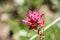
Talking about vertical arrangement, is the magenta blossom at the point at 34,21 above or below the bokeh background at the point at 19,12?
below

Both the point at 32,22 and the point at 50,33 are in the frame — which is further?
the point at 50,33

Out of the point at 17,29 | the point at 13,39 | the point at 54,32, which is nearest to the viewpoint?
the point at 54,32

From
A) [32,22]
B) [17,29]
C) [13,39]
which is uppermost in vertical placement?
[13,39]

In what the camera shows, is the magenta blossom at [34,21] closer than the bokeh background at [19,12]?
Yes

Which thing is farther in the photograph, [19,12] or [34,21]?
[19,12]

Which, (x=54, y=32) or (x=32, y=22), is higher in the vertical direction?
(x=54, y=32)

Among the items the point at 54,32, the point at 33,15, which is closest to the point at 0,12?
the point at 54,32

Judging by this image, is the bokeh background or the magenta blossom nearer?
the magenta blossom

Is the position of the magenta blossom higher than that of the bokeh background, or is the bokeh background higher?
the bokeh background

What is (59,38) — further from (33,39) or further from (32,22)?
(32,22)

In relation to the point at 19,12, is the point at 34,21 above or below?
below

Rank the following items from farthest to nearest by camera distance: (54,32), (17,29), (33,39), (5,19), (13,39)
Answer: (5,19) < (13,39) < (17,29) < (54,32) < (33,39)
